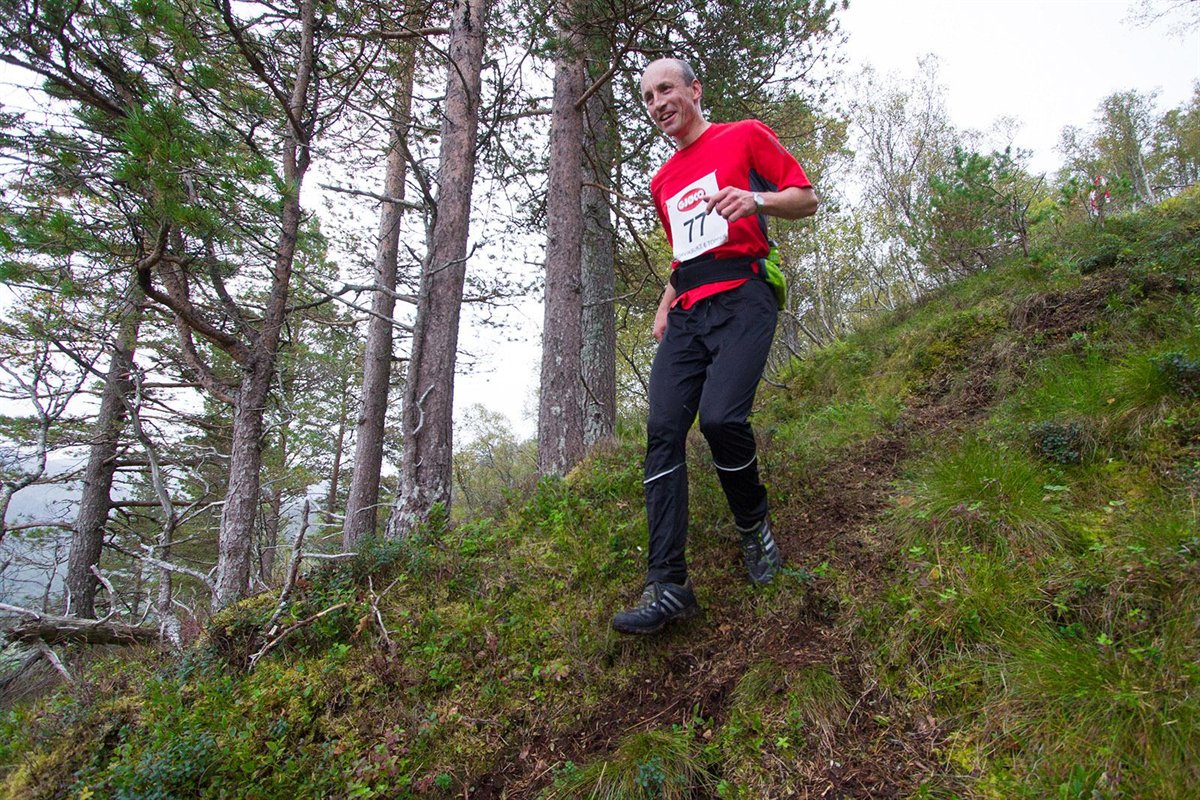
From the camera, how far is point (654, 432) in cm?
235

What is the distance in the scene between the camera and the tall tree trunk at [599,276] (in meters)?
6.21

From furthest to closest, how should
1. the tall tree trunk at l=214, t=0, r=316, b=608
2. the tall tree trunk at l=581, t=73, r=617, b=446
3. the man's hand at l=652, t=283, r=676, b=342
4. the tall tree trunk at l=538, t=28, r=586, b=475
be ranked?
the tall tree trunk at l=581, t=73, r=617, b=446 → the tall tree trunk at l=538, t=28, r=586, b=475 → the tall tree trunk at l=214, t=0, r=316, b=608 → the man's hand at l=652, t=283, r=676, b=342

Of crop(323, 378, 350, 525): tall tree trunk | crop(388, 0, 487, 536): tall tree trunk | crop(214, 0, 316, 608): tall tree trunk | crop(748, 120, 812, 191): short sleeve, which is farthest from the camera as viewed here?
crop(323, 378, 350, 525): tall tree trunk

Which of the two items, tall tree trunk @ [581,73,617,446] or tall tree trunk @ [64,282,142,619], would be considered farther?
tall tree trunk @ [64,282,142,619]

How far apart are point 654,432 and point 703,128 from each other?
5.08 feet

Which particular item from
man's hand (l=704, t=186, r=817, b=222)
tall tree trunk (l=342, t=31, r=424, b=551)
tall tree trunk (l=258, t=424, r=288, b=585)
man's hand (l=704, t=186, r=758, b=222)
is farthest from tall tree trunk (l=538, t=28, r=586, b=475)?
man's hand (l=704, t=186, r=758, b=222)

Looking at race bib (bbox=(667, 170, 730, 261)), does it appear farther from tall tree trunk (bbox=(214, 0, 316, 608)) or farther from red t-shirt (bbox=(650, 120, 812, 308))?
tall tree trunk (bbox=(214, 0, 316, 608))

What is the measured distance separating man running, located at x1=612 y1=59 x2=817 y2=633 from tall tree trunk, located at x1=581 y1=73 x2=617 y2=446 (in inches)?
141

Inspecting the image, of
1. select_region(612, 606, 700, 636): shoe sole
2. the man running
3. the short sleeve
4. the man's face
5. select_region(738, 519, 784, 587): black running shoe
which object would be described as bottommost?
select_region(612, 606, 700, 636): shoe sole

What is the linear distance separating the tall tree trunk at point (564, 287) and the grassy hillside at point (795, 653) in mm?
1699

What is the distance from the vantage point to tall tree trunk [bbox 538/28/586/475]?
204 inches

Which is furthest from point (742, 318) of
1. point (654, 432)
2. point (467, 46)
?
point (467, 46)

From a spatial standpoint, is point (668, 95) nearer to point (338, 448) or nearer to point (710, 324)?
point (710, 324)

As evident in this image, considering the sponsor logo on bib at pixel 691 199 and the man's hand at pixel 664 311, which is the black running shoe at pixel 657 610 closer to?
the man's hand at pixel 664 311
